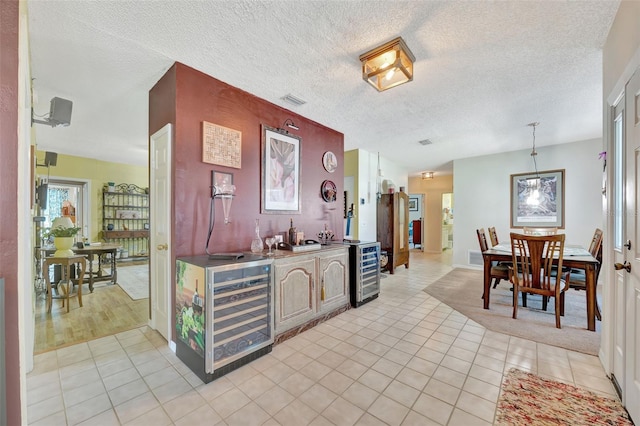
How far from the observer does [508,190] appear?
5.70m

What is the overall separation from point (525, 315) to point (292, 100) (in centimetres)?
387

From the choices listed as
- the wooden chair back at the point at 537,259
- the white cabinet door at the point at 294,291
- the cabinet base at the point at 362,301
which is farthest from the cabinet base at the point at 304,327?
the wooden chair back at the point at 537,259

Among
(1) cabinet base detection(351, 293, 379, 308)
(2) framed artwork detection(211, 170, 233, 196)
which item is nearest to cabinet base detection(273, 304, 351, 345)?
(1) cabinet base detection(351, 293, 379, 308)

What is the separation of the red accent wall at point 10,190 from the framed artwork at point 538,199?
7.03 metres

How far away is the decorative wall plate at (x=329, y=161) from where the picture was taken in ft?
13.2

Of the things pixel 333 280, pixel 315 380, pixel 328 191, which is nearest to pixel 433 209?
pixel 328 191

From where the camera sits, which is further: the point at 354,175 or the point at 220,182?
the point at 354,175

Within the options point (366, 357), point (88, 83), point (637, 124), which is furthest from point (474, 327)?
point (88, 83)

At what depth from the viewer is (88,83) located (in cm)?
279

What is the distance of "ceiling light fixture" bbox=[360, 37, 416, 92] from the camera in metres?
2.12

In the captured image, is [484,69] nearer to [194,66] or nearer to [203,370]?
[194,66]

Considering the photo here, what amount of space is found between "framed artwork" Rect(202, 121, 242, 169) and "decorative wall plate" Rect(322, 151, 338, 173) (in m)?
1.50

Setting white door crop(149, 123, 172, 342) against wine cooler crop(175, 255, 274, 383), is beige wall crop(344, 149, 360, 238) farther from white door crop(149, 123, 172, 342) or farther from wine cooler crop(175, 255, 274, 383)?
white door crop(149, 123, 172, 342)

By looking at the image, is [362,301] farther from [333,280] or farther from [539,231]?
[539,231]
